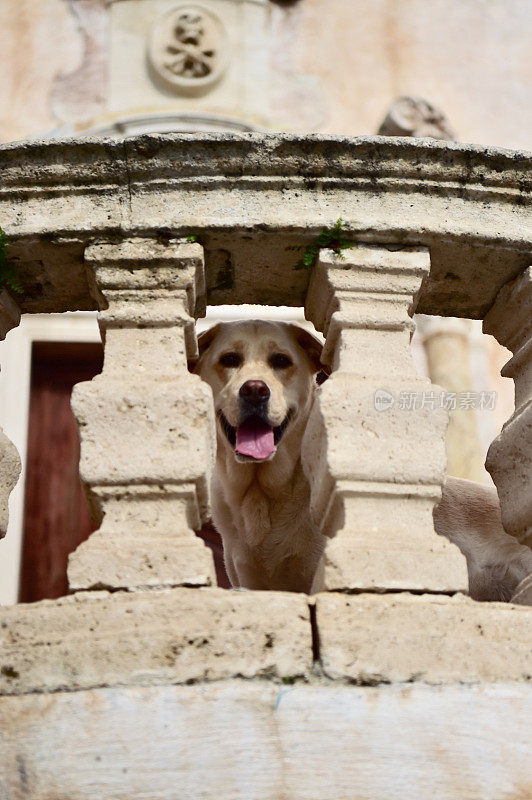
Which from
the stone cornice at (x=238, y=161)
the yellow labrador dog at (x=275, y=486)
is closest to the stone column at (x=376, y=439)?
the stone cornice at (x=238, y=161)

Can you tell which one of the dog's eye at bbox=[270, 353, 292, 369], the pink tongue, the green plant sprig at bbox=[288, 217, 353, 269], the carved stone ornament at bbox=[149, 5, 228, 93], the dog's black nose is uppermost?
the carved stone ornament at bbox=[149, 5, 228, 93]

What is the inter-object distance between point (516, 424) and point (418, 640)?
1004 mm

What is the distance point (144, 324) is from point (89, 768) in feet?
4.79

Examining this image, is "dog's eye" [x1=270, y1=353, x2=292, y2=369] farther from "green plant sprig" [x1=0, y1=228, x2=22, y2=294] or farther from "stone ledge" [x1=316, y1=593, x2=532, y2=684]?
"stone ledge" [x1=316, y1=593, x2=532, y2=684]

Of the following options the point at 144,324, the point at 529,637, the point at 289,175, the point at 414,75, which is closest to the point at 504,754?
the point at 529,637

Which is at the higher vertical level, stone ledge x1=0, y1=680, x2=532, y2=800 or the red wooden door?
the red wooden door

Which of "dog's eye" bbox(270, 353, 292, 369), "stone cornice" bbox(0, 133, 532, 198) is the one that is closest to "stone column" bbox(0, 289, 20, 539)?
"stone cornice" bbox(0, 133, 532, 198)

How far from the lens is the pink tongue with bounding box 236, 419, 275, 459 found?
4504 millimetres

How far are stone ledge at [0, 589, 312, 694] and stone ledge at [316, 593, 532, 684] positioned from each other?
9cm

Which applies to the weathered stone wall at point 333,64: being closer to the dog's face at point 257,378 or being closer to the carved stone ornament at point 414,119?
the carved stone ornament at point 414,119

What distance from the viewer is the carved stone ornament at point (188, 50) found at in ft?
29.6

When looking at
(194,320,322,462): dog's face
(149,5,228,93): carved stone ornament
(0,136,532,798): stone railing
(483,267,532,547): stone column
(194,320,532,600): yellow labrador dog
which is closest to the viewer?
(0,136,532,798): stone railing

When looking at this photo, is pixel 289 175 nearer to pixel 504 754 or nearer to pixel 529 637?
pixel 529 637

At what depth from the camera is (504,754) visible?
9.78 feet
